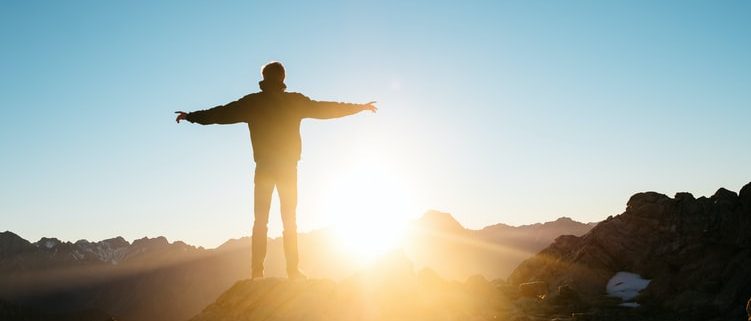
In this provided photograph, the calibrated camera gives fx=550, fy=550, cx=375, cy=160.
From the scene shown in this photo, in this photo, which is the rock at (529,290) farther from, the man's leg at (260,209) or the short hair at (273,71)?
the short hair at (273,71)

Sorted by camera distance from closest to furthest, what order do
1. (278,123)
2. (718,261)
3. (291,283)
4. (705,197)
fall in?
(291,283) < (278,123) < (718,261) < (705,197)

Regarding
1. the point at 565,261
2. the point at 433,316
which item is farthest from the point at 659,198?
the point at 433,316

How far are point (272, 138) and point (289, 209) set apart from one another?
5.32 ft

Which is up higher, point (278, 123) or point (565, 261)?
point (278, 123)

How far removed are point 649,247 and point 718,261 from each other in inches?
253

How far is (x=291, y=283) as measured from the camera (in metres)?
11.0

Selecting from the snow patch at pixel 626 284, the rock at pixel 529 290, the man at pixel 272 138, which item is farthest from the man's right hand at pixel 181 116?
the snow patch at pixel 626 284

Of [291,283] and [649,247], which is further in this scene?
[649,247]

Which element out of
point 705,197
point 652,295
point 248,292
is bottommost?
point 652,295

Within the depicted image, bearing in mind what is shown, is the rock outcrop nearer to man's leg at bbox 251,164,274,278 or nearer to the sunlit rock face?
man's leg at bbox 251,164,274,278

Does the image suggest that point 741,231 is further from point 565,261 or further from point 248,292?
point 248,292

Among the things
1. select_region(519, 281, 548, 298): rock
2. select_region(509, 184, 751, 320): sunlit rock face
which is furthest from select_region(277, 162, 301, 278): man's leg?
select_region(509, 184, 751, 320): sunlit rock face

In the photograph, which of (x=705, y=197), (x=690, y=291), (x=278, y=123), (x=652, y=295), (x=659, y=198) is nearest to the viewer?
(x=278, y=123)

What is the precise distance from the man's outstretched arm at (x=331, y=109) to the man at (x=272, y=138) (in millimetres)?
23
